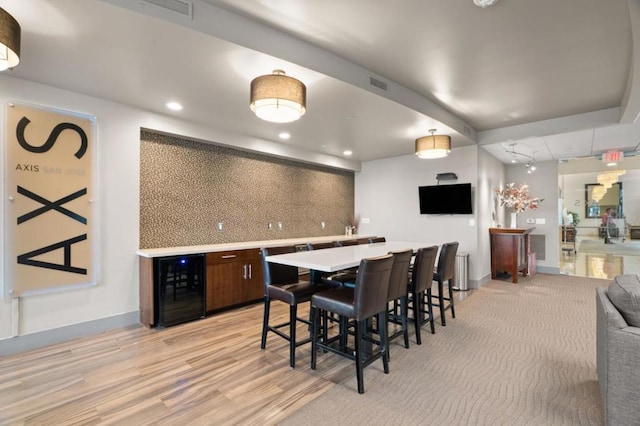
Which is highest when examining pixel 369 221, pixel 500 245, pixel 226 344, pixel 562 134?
pixel 562 134

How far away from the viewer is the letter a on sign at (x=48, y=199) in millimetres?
2893

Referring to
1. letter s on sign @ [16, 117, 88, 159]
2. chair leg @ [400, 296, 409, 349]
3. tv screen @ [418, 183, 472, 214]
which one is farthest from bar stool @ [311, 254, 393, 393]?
tv screen @ [418, 183, 472, 214]

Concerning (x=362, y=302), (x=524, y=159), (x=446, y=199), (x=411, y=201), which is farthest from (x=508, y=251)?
(x=362, y=302)

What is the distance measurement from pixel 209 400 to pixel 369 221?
17.9ft

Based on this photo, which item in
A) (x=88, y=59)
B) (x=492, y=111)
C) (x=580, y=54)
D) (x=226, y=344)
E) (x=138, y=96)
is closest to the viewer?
(x=88, y=59)

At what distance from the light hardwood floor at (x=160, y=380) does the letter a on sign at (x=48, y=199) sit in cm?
76

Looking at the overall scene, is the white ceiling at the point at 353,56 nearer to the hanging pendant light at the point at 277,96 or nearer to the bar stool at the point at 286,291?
the hanging pendant light at the point at 277,96

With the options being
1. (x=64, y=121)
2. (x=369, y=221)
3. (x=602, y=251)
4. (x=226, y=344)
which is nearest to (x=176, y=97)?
(x=64, y=121)

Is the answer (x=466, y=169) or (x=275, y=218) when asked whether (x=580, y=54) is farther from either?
(x=275, y=218)

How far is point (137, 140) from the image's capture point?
3760 mm

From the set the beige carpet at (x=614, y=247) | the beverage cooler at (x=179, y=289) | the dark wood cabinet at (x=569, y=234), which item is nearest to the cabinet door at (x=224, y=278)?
the beverage cooler at (x=179, y=289)

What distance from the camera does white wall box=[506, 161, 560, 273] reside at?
6992mm

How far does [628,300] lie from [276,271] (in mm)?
2672

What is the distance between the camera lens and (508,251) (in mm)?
6129
